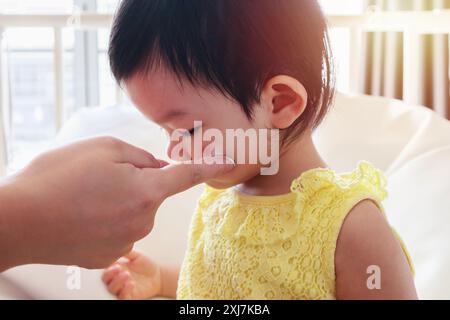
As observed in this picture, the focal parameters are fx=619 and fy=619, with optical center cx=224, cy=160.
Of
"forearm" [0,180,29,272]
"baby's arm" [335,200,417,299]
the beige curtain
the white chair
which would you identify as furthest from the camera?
the beige curtain

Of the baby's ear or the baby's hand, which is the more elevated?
the baby's ear

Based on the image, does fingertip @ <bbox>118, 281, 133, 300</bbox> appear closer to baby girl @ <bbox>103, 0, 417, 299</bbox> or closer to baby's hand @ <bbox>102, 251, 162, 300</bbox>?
baby's hand @ <bbox>102, 251, 162, 300</bbox>

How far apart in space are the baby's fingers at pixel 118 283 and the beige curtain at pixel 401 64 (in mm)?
969

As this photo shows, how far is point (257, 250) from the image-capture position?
26.6 inches

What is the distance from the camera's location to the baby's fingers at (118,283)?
34.8 inches

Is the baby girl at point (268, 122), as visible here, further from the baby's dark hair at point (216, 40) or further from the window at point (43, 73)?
the window at point (43, 73)

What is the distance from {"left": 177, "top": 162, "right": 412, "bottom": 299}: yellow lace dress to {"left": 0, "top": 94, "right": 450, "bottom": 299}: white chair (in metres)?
0.11

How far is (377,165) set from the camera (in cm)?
102

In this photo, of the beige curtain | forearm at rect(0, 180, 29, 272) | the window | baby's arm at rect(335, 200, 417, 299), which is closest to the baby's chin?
baby's arm at rect(335, 200, 417, 299)

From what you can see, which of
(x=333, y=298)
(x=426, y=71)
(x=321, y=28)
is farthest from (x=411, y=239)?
(x=426, y=71)

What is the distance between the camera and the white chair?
776 mm

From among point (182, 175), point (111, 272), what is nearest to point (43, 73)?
point (111, 272)

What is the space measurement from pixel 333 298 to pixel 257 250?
0.31 ft

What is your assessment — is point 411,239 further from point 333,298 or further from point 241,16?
point 241,16
